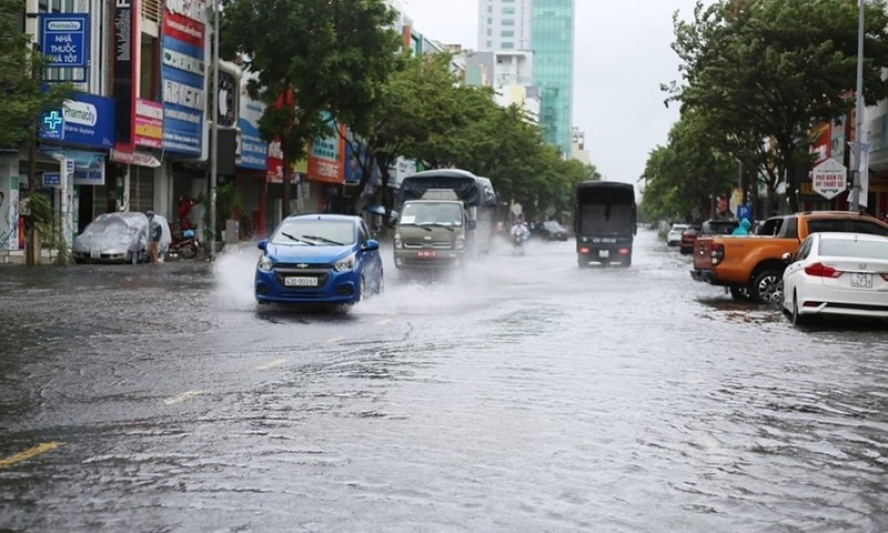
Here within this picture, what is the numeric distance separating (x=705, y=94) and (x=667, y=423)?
3252cm

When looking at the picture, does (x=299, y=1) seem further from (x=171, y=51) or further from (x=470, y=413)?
(x=470, y=413)

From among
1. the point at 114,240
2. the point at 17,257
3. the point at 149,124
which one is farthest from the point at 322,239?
the point at 149,124

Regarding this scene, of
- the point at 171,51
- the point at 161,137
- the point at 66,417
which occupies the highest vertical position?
the point at 171,51

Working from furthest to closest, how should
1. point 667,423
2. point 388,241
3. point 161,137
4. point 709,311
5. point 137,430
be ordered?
point 388,241
point 161,137
point 709,311
point 667,423
point 137,430

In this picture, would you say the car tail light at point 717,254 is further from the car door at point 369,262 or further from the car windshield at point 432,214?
the car windshield at point 432,214

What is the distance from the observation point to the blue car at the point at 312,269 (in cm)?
1866

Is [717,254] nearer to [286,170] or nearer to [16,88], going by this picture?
[16,88]

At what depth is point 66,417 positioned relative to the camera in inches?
A: 355

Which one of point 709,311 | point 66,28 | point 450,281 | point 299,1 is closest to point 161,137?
point 299,1

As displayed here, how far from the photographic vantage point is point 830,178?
32.3m

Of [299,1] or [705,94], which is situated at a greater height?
[299,1]

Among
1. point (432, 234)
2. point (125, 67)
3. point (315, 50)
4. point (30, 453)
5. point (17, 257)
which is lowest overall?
point (30, 453)

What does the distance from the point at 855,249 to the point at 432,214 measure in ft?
52.4

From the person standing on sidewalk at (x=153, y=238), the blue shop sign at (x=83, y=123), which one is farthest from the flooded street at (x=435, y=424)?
the person standing on sidewalk at (x=153, y=238)
